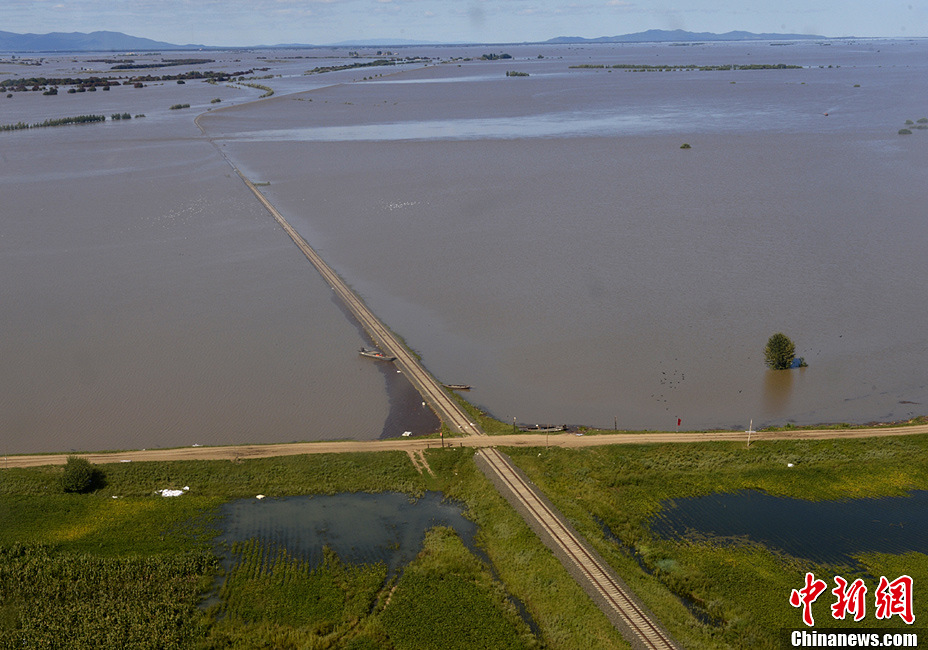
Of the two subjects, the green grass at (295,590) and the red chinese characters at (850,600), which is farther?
the green grass at (295,590)

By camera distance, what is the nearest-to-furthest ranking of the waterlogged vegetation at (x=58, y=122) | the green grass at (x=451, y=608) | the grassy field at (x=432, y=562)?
1. the green grass at (x=451, y=608)
2. the grassy field at (x=432, y=562)
3. the waterlogged vegetation at (x=58, y=122)

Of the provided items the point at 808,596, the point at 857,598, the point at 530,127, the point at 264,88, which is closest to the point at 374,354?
the point at 808,596

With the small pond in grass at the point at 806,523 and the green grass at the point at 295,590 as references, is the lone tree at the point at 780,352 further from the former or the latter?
the green grass at the point at 295,590

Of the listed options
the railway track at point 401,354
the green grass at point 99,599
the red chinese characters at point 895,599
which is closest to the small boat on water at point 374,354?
the railway track at point 401,354

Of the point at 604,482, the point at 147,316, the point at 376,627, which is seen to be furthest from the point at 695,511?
the point at 147,316

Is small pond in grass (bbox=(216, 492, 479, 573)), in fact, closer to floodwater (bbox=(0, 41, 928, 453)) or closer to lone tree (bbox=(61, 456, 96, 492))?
floodwater (bbox=(0, 41, 928, 453))

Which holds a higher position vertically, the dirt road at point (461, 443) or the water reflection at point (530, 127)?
the water reflection at point (530, 127)

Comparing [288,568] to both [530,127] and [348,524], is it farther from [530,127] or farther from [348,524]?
[530,127]
